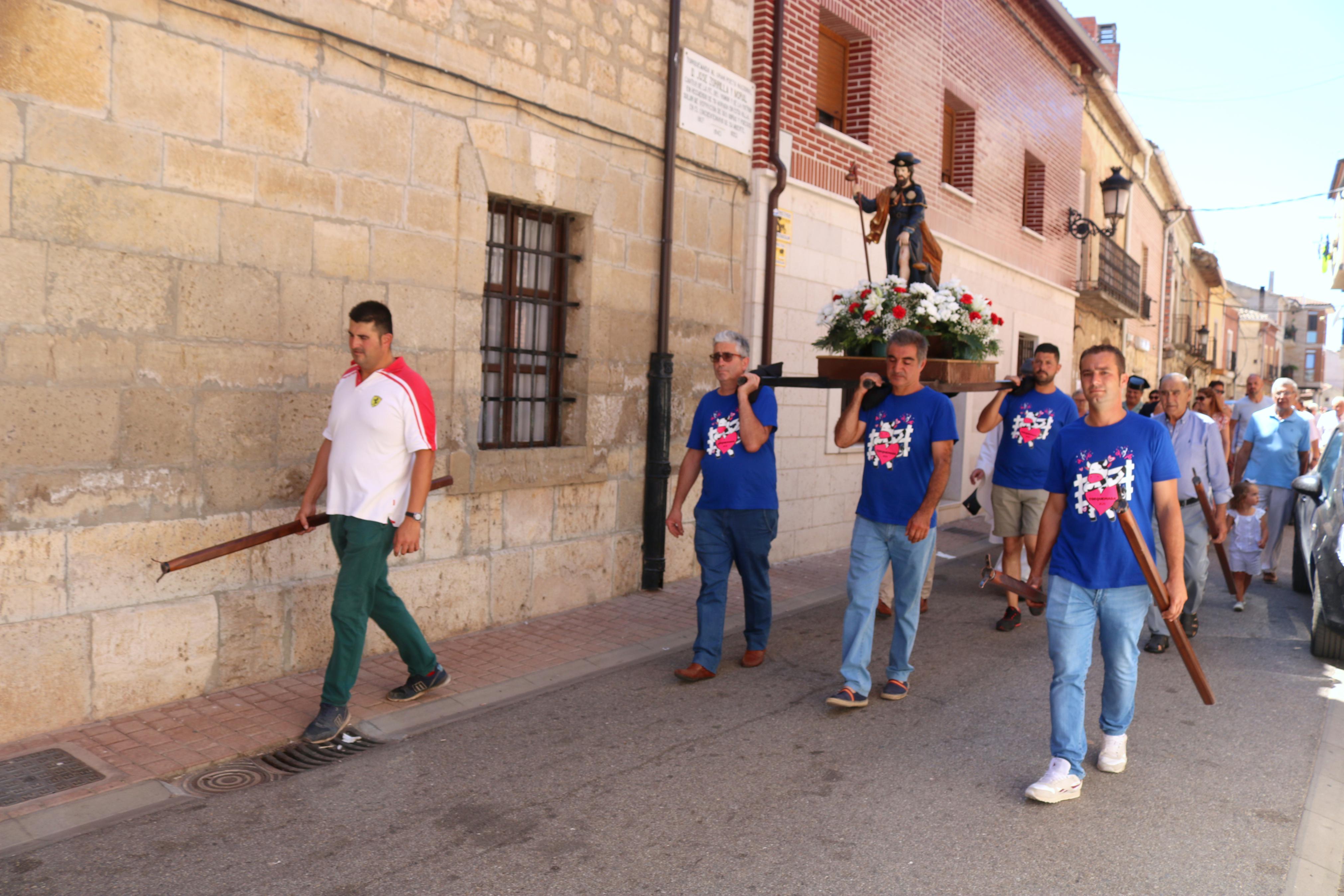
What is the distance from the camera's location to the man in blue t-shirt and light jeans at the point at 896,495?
5.03 m

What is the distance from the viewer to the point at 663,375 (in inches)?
307

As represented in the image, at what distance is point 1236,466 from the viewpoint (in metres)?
9.56

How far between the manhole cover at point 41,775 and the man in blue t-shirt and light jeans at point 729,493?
9.18ft

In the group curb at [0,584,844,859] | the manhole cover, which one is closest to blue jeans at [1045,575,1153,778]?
curb at [0,584,844,859]

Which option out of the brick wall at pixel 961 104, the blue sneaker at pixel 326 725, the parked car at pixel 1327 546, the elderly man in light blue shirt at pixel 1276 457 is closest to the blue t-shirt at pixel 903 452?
the blue sneaker at pixel 326 725

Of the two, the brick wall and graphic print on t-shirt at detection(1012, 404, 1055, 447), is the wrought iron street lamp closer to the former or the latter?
the brick wall

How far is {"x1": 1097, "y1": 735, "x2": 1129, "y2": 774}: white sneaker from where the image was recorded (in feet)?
14.2

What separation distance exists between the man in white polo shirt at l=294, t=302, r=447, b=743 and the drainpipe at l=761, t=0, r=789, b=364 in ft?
15.6

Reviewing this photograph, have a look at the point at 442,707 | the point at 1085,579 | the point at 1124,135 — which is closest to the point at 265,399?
the point at 442,707

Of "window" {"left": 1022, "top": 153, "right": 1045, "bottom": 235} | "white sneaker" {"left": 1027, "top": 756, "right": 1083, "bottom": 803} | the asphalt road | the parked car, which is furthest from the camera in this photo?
"window" {"left": 1022, "top": 153, "right": 1045, "bottom": 235}

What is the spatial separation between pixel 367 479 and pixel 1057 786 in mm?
3092

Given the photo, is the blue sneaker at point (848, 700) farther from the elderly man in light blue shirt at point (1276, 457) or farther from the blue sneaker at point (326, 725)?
the elderly man in light blue shirt at point (1276, 457)

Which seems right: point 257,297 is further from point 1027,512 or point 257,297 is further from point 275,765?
point 1027,512

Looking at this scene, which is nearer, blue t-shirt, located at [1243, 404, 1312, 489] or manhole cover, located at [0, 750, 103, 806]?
manhole cover, located at [0, 750, 103, 806]
